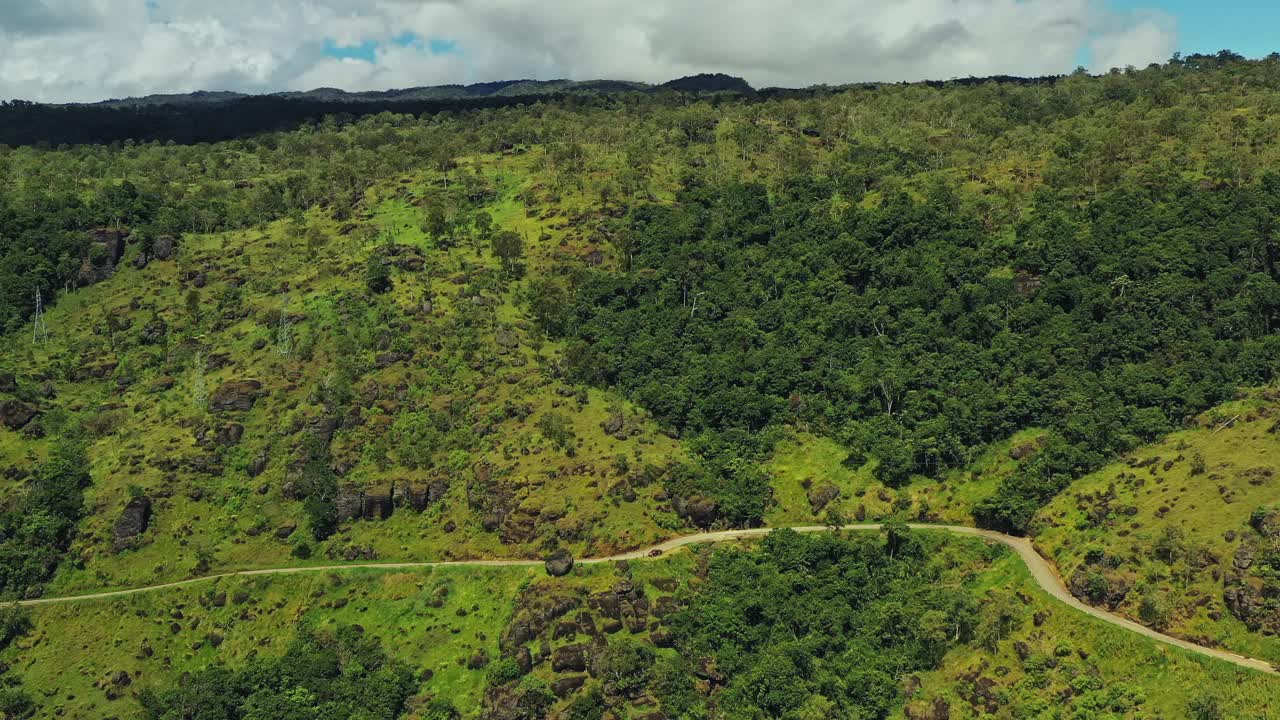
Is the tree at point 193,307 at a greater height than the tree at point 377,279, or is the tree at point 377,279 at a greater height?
the tree at point 377,279

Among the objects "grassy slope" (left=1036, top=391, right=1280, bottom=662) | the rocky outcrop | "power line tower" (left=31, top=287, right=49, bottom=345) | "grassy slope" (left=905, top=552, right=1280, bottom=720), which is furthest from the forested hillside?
"power line tower" (left=31, top=287, right=49, bottom=345)

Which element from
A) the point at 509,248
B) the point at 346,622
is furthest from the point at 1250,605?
the point at 509,248

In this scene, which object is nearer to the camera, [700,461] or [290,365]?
[700,461]

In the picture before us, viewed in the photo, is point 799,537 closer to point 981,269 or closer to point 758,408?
point 758,408

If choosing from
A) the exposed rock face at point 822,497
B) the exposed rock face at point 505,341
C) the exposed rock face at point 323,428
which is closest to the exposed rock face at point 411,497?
the exposed rock face at point 323,428

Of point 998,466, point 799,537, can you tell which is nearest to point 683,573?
point 799,537

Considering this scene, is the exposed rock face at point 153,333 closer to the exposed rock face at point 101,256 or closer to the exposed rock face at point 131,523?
the exposed rock face at point 101,256
